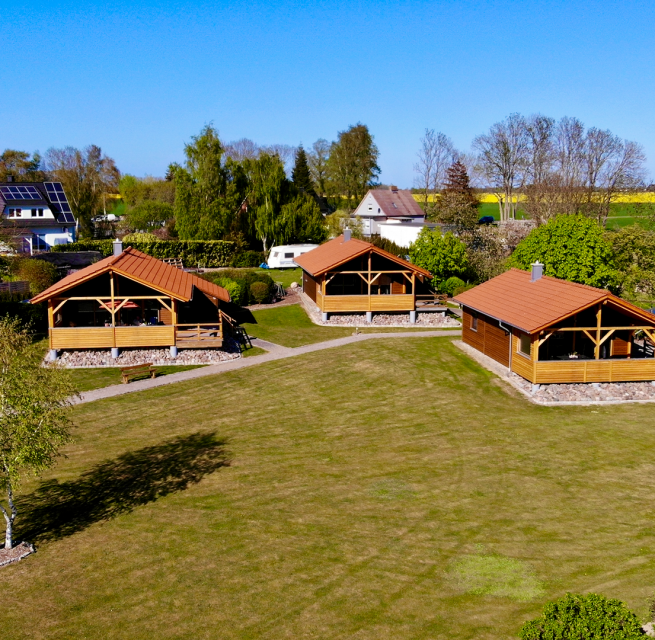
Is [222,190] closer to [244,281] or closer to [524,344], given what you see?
[244,281]

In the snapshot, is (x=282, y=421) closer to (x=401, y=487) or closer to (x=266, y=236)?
(x=401, y=487)

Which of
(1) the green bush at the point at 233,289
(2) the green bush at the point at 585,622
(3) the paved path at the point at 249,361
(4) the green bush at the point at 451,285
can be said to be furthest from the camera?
(4) the green bush at the point at 451,285

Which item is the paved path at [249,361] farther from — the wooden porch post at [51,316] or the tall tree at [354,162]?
the tall tree at [354,162]

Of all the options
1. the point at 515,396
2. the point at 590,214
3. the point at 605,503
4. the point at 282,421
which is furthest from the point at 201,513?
the point at 590,214

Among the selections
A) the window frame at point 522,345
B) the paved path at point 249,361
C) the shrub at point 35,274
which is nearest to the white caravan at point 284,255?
the shrub at point 35,274

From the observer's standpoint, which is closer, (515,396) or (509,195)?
(515,396)

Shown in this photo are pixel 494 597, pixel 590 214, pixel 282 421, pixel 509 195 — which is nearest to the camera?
pixel 494 597
